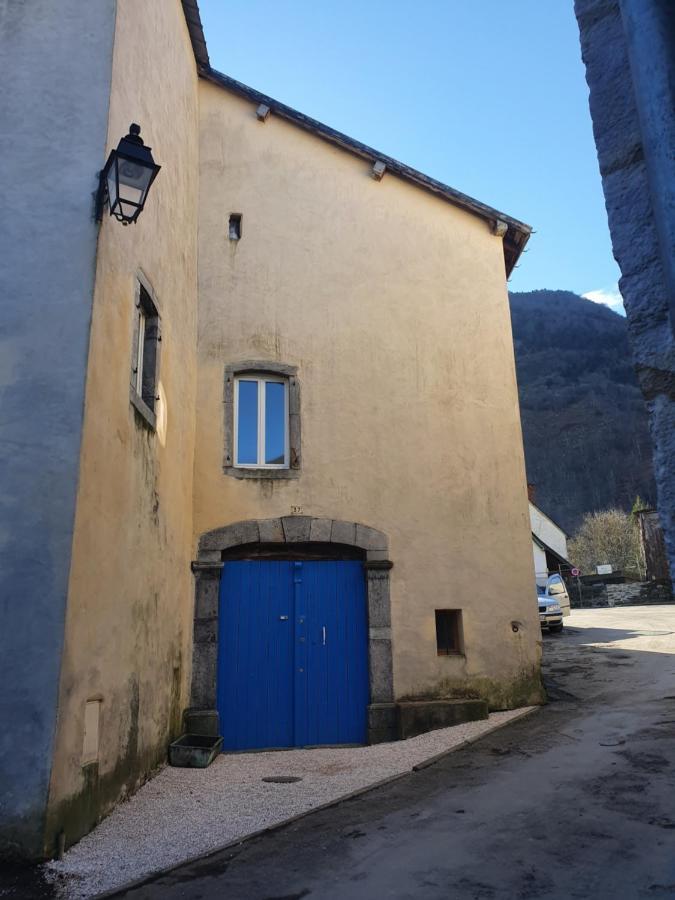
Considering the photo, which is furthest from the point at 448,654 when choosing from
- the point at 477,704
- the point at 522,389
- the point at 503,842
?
the point at 522,389

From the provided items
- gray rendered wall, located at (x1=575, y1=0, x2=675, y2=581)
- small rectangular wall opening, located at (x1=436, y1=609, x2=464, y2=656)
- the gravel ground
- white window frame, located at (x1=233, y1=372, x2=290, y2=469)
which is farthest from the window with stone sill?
gray rendered wall, located at (x1=575, y1=0, x2=675, y2=581)

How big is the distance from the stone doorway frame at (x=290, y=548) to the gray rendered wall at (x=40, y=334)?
3479 millimetres

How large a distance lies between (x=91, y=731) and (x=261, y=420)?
174 inches

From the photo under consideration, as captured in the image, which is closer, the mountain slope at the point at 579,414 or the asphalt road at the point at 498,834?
the asphalt road at the point at 498,834

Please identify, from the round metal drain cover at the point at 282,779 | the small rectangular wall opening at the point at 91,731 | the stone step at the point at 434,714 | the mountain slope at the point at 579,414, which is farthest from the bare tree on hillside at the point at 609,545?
the small rectangular wall opening at the point at 91,731

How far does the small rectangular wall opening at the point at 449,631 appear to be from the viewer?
26.7 ft

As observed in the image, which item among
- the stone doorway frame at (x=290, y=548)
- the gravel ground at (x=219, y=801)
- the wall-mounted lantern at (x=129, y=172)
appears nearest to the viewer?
the gravel ground at (x=219, y=801)

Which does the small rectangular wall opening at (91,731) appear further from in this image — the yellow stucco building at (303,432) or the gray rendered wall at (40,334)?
the yellow stucco building at (303,432)

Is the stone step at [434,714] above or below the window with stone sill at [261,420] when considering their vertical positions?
below

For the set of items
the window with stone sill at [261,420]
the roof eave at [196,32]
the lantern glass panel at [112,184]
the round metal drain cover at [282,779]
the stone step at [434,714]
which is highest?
the roof eave at [196,32]

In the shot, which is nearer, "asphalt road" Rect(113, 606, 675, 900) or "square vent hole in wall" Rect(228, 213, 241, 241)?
"asphalt road" Rect(113, 606, 675, 900)

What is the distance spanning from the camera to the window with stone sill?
805cm

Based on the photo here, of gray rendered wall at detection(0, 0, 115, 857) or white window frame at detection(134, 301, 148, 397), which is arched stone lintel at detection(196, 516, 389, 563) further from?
gray rendered wall at detection(0, 0, 115, 857)

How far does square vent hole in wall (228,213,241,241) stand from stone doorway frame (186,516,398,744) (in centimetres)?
365
